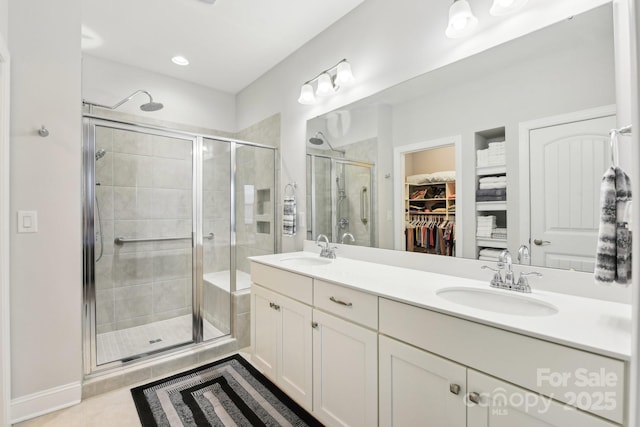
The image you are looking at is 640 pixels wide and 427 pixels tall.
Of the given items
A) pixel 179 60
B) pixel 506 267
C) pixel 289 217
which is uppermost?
pixel 179 60

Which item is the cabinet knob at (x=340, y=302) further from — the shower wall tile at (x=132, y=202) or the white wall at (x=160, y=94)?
the white wall at (x=160, y=94)

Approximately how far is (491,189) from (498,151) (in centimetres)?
18

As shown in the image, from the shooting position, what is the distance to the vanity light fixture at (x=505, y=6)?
4.22ft

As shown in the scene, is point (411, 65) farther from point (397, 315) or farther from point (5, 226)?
point (5, 226)

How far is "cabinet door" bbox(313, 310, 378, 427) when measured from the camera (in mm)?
1284

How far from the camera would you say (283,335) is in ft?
5.94

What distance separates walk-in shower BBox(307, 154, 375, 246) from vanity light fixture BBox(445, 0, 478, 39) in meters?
0.85

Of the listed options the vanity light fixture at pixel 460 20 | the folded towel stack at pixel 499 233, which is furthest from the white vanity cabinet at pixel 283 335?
the vanity light fixture at pixel 460 20

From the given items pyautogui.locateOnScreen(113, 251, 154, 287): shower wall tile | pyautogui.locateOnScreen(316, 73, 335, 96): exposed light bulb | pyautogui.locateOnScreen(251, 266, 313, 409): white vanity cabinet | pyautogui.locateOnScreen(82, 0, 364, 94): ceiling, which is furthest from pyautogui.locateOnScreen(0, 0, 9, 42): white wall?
pyautogui.locateOnScreen(251, 266, 313, 409): white vanity cabinet

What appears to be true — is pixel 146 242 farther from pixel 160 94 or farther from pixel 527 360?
pixel 527 360

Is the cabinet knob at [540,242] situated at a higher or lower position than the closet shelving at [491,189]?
lower

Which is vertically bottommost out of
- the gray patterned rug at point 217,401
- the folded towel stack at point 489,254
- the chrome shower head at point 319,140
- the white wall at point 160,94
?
the gray patterned rug at point 217,401

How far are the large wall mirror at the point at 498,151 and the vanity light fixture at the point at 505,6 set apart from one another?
0.13m

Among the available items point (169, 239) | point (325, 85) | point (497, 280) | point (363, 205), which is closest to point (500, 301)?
point (497, 280)
